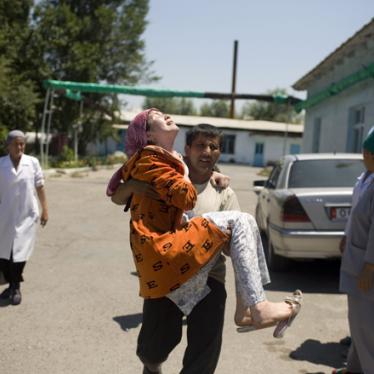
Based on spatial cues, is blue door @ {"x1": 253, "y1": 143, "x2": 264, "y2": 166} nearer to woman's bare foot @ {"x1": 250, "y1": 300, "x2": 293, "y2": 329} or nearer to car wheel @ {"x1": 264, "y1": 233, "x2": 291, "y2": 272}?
car wheel @ {"x1": 264, "y1": 233, "x2": 291, "y2": 272}

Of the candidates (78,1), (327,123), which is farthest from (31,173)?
(78,1)

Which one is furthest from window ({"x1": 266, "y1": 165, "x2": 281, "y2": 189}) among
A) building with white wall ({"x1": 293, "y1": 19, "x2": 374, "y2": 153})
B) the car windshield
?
building with white wall ({"x1": 293, "y1": 19, "x2": 374, "y2": 153})

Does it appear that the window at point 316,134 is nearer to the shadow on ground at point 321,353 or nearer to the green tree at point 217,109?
the shadow on ground at point 321,353

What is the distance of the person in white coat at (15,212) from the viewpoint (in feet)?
17.8

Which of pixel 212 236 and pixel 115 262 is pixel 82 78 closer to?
pixel 115 262

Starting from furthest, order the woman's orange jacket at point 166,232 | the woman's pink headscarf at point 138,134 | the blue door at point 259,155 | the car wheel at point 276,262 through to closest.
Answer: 1. the blue door at point 259,155
2. the car wheel at point 276,262
3. the woman's pink headscarf at point 138,134
4. the woman's orange jacket at point 166,232

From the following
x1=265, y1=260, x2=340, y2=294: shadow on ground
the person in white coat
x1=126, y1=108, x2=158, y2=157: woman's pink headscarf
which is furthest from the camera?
x1=265, y1=260, x2=340, y2=294: shadow on ground

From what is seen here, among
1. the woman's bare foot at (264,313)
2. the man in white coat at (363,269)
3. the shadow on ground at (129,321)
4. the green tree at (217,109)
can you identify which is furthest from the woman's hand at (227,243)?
the green tree at (217,109)

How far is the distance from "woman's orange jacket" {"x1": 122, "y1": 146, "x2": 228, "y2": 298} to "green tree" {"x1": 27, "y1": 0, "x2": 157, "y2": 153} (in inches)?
1124

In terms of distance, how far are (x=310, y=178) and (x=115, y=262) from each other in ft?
10.2

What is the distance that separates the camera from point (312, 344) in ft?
14.6

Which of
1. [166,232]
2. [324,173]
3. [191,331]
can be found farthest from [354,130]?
[166,232]

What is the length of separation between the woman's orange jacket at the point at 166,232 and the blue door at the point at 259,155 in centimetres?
4567

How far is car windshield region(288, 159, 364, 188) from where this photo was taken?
6637mm
